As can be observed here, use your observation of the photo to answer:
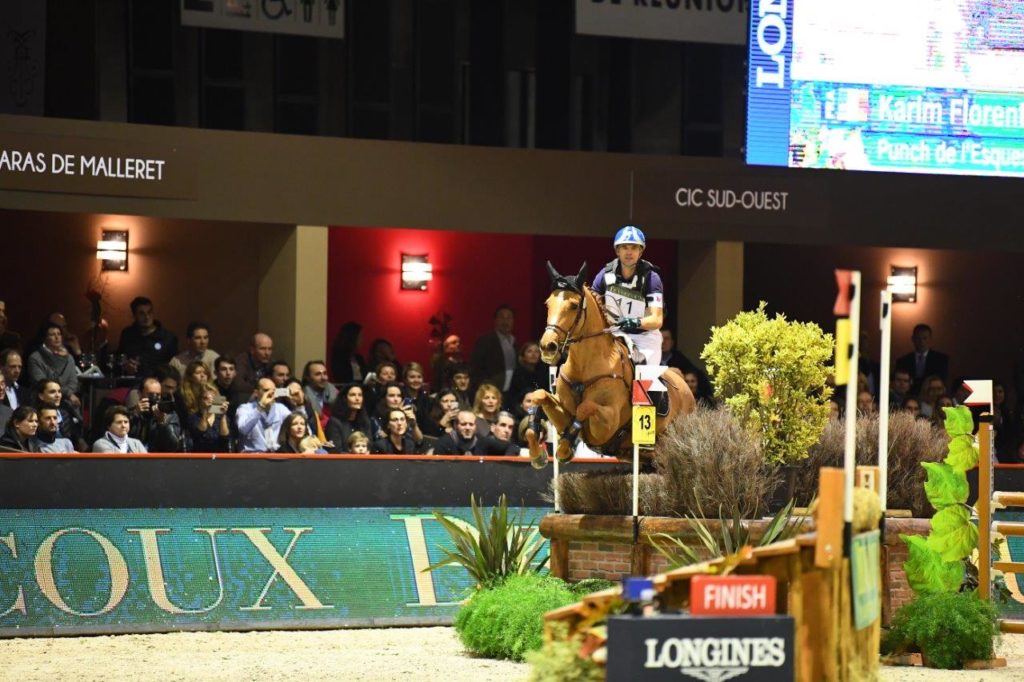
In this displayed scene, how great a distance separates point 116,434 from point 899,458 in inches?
248

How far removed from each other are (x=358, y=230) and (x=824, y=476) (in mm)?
15192

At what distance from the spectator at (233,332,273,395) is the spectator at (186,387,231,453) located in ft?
4.23

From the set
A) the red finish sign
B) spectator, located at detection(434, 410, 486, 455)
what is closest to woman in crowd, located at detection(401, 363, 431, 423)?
spectator, located at detection(434, 410, 486, 455)

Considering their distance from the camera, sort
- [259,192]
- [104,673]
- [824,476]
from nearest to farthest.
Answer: [824,476] → [104,673] → [259,192]

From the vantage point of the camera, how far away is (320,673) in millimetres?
10625

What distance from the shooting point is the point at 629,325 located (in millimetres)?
12531

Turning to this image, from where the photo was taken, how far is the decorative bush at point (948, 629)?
1135 centimetres

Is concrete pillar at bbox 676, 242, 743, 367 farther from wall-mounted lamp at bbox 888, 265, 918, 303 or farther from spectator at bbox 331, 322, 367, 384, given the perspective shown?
wall-mounted lamp at bbox 888, 265, 918, 303

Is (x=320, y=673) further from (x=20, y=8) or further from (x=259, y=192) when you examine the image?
(x=20, y=8)

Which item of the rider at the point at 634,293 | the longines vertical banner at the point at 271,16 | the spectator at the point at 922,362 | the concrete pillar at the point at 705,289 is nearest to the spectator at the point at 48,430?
the rider at the point at 634,293

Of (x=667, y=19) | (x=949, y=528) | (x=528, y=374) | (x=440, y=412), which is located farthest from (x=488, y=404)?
(x=949, y=528)

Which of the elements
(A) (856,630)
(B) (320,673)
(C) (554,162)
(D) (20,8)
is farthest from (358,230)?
(A) (856,630)

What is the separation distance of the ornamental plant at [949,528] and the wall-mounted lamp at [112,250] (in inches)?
457

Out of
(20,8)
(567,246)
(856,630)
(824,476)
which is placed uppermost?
(20,8)
